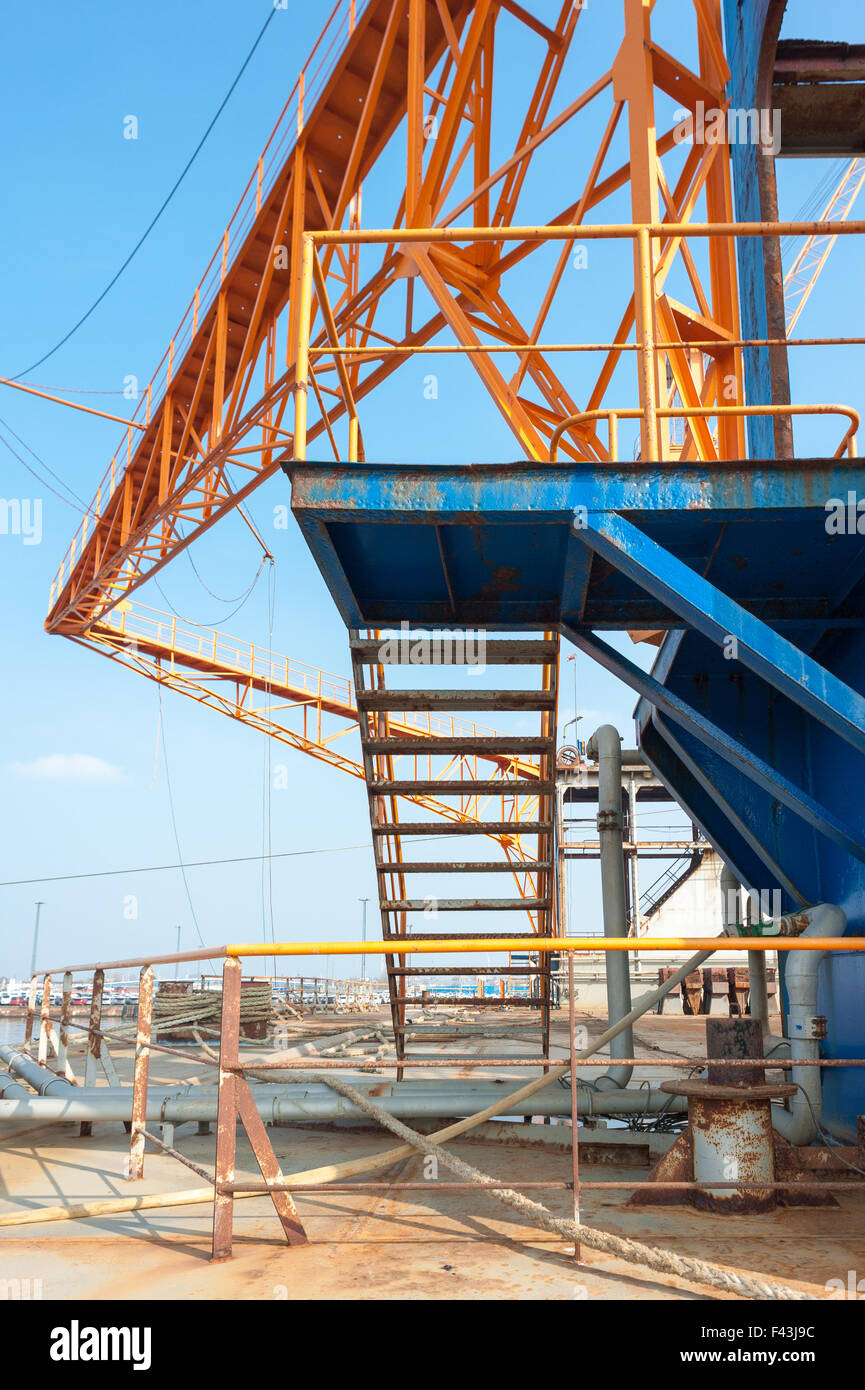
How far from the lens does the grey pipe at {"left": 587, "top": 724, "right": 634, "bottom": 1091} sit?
26.3ft

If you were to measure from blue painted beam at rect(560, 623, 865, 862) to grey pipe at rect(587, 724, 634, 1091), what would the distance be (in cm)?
263

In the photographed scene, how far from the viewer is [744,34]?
750cm

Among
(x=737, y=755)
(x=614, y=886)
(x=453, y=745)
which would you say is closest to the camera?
(x=737, y=755)

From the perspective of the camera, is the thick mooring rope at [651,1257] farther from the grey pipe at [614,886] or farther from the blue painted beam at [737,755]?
the grey pipe at [614,886]

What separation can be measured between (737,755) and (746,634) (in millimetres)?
1417

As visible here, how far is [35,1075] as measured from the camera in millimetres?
8516

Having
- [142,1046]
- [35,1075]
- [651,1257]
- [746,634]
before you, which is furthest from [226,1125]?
[35,1075]

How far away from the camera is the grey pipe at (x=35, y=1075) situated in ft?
24.8

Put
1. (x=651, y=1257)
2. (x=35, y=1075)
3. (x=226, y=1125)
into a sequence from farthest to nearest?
1. (x=35, y=1075)
2. (x=226, y=1125)
3. (x=651, y=1257)

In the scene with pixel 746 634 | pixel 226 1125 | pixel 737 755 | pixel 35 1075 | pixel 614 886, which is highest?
pixel 746 634

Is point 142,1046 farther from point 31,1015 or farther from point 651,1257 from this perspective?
point 31,1015

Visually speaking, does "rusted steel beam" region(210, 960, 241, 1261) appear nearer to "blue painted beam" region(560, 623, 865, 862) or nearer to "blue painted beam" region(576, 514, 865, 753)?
"blue painted beam" region(576, 514, 865, 753)

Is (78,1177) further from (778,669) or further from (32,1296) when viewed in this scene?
(778,669)
